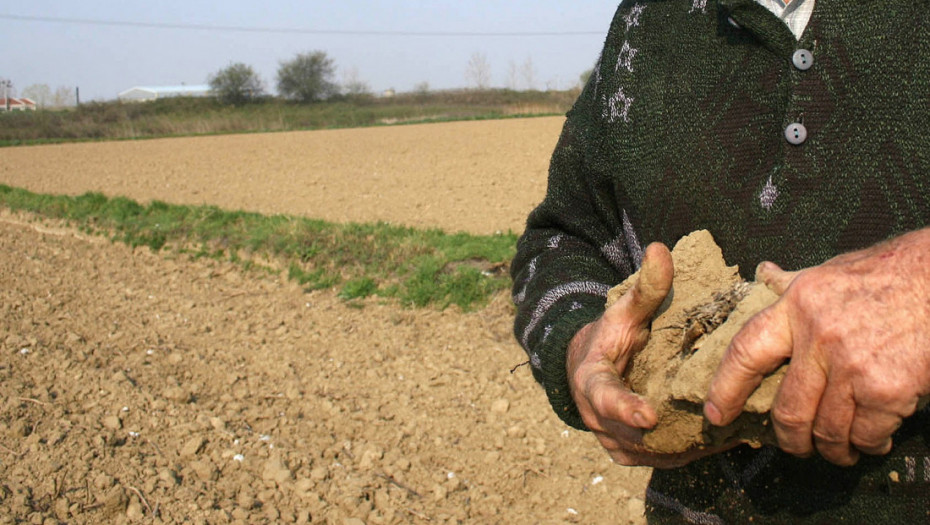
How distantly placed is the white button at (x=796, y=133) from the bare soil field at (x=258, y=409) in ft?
9.78

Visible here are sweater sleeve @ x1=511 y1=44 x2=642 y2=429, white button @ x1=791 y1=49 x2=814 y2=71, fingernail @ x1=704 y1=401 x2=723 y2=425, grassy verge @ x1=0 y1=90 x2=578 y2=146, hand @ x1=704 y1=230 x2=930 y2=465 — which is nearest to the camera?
hand @ x1=704 y1=230 x2=930 y2=465

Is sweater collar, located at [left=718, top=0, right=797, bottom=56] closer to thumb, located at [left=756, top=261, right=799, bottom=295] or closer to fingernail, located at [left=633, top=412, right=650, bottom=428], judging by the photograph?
thumb, located at [left=756, top=261, right=799, bottom=295]

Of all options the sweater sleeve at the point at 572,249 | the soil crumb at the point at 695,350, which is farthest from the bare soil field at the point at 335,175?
the soil crumb at the point at 695,350

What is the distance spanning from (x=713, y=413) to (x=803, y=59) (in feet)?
2.22

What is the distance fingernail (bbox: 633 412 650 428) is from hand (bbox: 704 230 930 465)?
145mm

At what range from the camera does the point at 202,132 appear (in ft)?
128

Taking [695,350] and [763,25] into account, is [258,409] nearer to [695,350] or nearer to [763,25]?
[695,350]

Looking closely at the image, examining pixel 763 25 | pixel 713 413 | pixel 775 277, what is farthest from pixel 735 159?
pixel 713 413

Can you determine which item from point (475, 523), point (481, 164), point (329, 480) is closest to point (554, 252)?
point (475, 523)

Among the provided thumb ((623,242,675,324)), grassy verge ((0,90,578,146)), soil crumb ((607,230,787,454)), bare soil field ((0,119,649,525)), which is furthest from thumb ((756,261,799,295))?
grassy verge ((0,90,578,146))

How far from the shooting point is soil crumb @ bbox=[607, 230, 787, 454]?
131 cm

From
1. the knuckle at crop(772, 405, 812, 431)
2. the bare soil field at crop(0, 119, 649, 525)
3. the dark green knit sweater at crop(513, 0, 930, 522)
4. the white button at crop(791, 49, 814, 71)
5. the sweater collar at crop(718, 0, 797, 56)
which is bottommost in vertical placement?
the bare soil field at crop(0, 119, 649, 525)

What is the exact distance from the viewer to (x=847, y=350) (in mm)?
1051

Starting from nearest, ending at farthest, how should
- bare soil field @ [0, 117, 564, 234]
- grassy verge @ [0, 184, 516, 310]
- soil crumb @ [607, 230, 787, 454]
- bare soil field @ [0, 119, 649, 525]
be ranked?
soil crumb @ [607, 230, 787, 454], bare soil field @ [0, 119, 649, 525], grassy verge @ [0, 184, 516, 310], bare soil field @ [0, 117, 564, 234]
